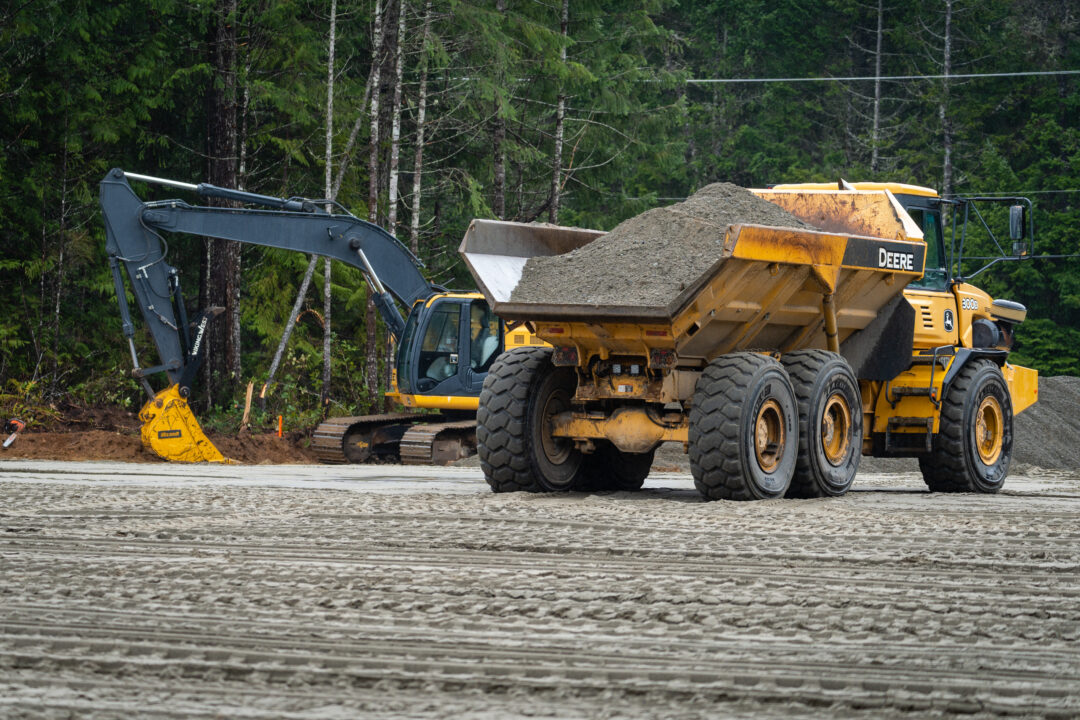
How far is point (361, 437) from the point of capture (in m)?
20.5

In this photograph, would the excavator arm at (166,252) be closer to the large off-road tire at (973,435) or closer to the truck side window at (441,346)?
the truck side window at (441,346)

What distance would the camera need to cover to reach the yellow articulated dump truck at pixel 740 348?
1094 cm

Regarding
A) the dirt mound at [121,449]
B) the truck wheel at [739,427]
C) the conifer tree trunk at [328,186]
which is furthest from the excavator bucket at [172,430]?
the truck wheel at [739,427]

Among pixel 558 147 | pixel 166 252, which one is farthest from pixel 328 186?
pixel 558 147

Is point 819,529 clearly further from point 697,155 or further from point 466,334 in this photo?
point 697,155

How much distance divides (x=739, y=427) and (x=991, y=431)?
4404 millimetres

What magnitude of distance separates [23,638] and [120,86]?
2305 centimetres

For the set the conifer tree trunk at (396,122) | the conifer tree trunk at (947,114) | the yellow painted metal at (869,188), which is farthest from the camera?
the conifer tree trunk at (947,114)

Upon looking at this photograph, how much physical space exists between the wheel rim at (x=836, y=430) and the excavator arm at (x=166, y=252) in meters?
9.18

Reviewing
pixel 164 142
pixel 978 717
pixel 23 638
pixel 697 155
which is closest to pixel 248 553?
pixel 23 638

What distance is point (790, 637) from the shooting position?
545 cm

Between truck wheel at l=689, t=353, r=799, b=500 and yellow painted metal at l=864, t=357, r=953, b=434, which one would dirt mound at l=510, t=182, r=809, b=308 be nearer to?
truck wheel at l=689, t=353, r=799, b=500

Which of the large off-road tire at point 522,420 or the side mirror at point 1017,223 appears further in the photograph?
the side mirror at point 1017,223

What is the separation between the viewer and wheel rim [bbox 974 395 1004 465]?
13844 millimetres
